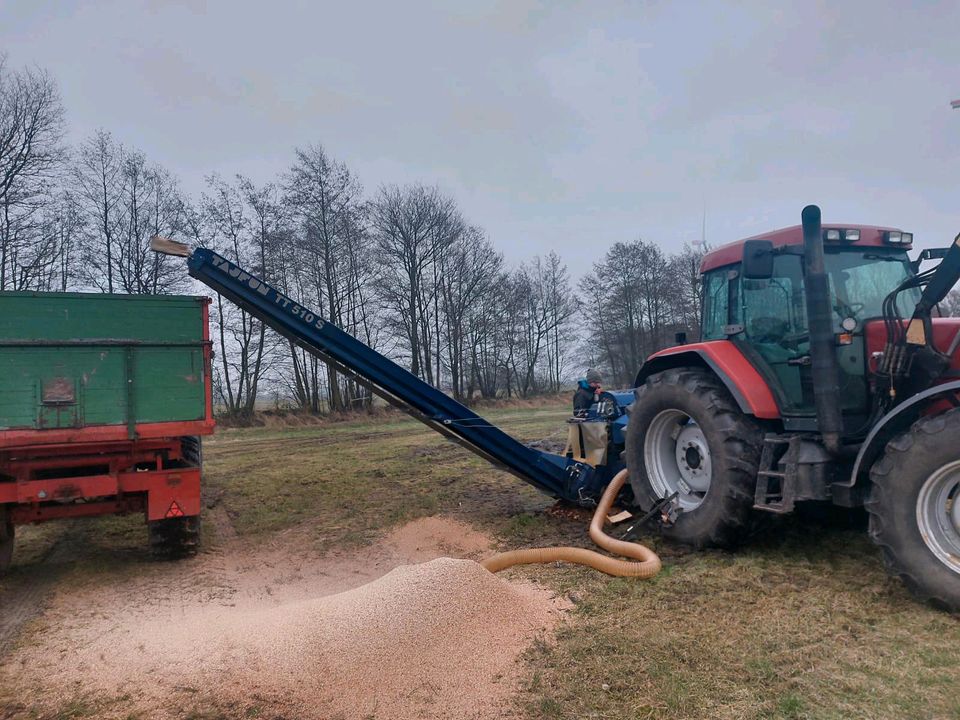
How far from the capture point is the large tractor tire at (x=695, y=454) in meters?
4.92

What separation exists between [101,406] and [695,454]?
5000 millimetres

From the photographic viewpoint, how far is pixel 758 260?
4.82 m

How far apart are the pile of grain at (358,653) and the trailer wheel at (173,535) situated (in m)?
1.81

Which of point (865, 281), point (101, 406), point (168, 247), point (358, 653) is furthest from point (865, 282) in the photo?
point (101, 406)

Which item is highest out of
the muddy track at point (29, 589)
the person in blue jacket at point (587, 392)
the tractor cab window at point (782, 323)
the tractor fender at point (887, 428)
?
the tractor cab window at point (782, 323)

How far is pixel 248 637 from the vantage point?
387 cm

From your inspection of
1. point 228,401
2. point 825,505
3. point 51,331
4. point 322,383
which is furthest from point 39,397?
point 322,383

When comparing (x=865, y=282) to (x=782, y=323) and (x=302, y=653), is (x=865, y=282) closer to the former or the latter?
(x=782, y=323)

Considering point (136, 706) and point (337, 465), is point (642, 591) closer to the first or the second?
point (136, 706)

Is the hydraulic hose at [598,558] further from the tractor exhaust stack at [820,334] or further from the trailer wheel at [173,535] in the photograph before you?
the trailer wheel at [173,535]

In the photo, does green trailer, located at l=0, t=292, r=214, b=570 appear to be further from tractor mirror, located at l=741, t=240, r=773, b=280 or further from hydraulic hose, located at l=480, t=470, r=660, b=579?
tractor mirror, located at l=741, t=240, r=773, b=280

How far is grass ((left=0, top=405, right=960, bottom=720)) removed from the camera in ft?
9.66

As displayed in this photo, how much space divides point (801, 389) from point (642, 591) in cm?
192

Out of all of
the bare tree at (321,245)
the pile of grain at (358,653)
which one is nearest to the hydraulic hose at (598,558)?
the pile of grain at (358,653)
